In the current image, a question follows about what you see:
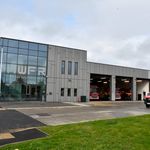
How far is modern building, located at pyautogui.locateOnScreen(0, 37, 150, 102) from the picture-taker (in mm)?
32031

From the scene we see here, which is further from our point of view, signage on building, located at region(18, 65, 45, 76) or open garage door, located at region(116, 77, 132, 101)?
open garage door, located at region(116, 77, 132, 101)

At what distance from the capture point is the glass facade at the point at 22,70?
31781 mm

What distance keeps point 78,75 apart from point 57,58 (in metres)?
4.66

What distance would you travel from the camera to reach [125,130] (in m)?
A: 10.3

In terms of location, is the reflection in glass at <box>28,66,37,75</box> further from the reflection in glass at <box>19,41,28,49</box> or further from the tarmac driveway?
the tarmac driveway

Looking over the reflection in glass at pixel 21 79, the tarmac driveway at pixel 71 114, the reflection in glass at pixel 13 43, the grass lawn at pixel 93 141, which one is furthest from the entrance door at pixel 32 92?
the grass lawn at pixel 93 141

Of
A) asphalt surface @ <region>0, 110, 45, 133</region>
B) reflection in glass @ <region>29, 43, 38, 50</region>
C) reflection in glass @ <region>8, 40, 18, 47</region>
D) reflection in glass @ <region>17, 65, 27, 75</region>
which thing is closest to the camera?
asphalt surface @ <region>0, 110, 45, 133</region>

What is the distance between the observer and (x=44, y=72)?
34812 millimetres

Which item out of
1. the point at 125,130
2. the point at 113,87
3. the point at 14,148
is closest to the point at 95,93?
the point at 113,87

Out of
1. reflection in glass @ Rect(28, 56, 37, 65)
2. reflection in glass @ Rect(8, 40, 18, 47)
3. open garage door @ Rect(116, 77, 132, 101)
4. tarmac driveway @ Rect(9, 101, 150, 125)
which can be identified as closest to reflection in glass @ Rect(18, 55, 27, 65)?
reflection in glass @ Rect(28, 56, 37, 65)

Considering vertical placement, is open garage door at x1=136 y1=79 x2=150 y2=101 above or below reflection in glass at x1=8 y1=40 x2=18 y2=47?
below

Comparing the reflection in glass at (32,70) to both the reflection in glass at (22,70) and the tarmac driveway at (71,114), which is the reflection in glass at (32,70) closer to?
the reflection in glass at (22,70)

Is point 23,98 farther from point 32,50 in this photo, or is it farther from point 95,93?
point 95,93

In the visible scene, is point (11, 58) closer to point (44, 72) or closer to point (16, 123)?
point (44, 72)
